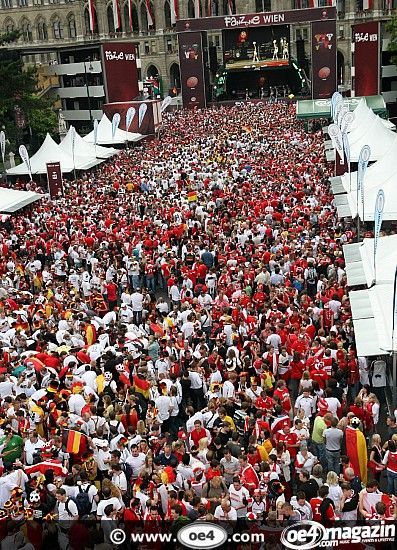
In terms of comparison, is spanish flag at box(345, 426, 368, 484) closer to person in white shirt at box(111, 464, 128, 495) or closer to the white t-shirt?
person in white shirt at box(111, 464, 128, 495)

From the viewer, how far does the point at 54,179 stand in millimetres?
29500

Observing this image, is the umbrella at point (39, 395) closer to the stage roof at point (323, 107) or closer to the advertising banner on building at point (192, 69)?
the stage roof at point (323, 107)

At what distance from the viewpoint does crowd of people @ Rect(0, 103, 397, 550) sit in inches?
331

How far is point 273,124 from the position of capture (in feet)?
134

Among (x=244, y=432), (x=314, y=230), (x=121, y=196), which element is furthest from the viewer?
(x=121, y=196)

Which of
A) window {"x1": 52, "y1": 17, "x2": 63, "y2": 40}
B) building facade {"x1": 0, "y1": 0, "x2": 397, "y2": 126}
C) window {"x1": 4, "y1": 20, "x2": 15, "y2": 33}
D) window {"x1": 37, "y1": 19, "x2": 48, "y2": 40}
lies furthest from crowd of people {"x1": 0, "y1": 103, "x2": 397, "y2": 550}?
window {"x1": 4, "y1": 20, "x2": 15, "y2": 33}

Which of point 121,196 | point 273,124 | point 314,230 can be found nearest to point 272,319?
point 314,230

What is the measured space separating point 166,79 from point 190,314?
67.8m

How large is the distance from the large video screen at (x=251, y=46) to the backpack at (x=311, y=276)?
4580 centimetres

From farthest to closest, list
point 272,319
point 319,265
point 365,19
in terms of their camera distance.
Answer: point 365,19
point 319,265
point 272,319

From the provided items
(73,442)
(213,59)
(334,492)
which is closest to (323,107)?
(213,59)

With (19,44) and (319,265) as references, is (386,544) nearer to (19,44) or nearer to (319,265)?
(319,265)

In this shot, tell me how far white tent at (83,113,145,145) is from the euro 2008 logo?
1341 inches

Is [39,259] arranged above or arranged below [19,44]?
below
